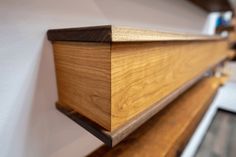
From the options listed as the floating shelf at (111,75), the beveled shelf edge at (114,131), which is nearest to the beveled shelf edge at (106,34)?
the floating shelf at (111,75)

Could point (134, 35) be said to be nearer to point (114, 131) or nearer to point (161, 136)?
point (114, 131)

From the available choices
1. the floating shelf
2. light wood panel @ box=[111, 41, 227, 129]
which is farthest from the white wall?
A: light wood panel @ box=[111, 41, 227, 129]

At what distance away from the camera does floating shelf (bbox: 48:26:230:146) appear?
308 millimetres

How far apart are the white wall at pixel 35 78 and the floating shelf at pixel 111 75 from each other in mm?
35

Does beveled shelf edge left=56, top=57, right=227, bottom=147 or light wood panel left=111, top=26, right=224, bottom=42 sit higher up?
light wood panel left=111, top=26, right=224, bottom=42

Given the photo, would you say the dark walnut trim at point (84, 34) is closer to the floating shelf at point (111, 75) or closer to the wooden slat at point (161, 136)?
the floating shelf at point (111, 75)

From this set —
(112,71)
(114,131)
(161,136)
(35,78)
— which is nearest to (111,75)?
(112,71)

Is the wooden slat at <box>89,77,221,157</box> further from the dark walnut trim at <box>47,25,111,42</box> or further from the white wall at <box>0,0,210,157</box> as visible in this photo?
the dark walnut trim at <box>47,25,111,42</box>

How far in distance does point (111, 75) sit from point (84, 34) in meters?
0.10

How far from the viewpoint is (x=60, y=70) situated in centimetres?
44

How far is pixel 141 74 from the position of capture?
386 millimetres

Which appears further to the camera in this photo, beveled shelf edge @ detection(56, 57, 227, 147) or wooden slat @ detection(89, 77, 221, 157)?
wooden slat @ detection(89, 77, 221, 157)

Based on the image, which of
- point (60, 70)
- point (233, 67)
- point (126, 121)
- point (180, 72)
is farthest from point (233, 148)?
point (233, 67)

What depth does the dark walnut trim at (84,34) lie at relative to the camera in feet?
0.93
